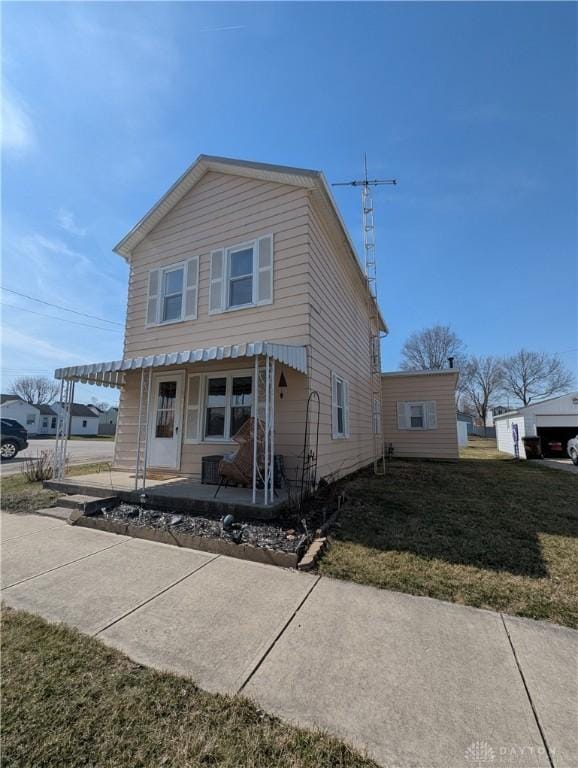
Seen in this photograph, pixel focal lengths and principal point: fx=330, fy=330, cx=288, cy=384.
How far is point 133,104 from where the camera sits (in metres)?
7.40

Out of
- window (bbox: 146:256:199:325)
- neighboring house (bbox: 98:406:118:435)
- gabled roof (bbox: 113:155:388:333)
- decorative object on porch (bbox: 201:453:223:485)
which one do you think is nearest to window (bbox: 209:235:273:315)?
window (bbox: 146:256:199:325)

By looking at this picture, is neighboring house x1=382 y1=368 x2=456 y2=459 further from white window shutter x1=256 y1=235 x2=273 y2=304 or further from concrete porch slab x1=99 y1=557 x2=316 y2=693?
concrete porch slab x1=99 y1=557 x2=316 y2=693

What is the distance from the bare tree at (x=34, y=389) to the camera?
60.7 metres

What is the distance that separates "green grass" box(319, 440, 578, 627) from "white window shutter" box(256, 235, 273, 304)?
434 centimetres

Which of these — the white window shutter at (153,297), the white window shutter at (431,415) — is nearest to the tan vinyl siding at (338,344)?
the white window shutter at (431,415)

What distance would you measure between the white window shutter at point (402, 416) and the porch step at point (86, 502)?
11879 mm

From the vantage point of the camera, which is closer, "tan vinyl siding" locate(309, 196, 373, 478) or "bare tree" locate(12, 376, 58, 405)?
"tan vinyl siding" locate(309, 196, 373, 478)

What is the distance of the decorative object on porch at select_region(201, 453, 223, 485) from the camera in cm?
650

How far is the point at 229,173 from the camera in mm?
7820

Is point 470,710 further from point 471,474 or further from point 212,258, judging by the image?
point 471,474

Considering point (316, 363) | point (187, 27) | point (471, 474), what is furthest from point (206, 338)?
point (471, 474)

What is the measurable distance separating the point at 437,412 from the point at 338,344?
25.6 feet

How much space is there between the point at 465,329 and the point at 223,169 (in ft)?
106

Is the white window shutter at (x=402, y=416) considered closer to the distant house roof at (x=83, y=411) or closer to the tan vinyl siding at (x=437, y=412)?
the tan vinyl siding at (x=437, y=412)
